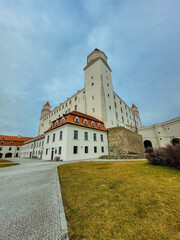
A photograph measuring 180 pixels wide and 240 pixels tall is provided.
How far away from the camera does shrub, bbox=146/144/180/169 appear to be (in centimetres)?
715

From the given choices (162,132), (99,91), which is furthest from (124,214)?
(162,132)

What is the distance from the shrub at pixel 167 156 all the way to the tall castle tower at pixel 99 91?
19.6 m

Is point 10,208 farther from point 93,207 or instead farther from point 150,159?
point 150,159

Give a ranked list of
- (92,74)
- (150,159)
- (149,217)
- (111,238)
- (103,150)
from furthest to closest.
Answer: (92,74) < (103,150) < (150,159) < (149,217) < (111,238)

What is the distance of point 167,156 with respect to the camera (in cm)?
787

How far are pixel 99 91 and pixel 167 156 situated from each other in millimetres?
26097

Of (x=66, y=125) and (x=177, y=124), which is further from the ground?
(x=177, y=124)

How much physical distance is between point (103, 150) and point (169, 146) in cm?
1775

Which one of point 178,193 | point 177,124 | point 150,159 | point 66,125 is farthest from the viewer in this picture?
point 177,124

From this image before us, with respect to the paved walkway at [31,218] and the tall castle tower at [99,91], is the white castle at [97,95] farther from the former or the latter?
the paved walkway at [31,218]

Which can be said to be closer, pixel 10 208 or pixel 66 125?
pixel 10 208

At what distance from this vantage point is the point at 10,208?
124 inches

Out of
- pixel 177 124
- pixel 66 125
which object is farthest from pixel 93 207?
pixel 177 124

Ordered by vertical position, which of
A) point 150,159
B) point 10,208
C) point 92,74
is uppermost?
point 92,74
